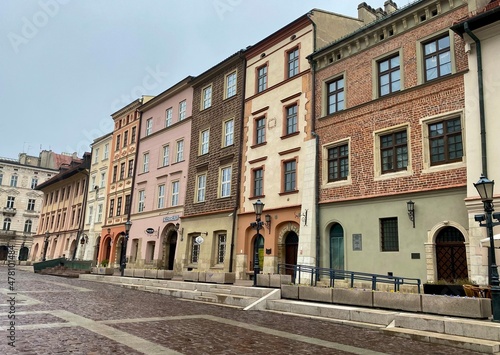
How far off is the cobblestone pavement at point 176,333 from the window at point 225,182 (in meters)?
13.7

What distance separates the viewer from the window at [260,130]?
25188mm

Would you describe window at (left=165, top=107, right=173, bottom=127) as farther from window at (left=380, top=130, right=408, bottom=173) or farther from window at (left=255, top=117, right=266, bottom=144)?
window at (left=380, top=130, right=408, bottom=173)

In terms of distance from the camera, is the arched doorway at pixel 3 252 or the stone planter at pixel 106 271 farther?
the arched doorway at pixel 3 252

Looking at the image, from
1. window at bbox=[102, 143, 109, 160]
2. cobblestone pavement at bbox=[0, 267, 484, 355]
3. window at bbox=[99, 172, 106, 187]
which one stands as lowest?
cobblestone pavement at bbox=[0, 267, 484, 355]

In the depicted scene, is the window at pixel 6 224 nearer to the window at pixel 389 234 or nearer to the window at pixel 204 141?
the window at pixel 204 141

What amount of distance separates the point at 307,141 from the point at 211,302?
9.69m

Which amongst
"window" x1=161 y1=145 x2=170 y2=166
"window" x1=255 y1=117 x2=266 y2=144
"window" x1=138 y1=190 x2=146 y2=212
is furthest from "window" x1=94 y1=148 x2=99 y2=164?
"window" x1=255 y1=117 x2=266 y2=144

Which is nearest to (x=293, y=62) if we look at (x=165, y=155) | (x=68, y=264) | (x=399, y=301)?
(x=165, y=155)

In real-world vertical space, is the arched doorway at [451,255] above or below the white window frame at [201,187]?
below

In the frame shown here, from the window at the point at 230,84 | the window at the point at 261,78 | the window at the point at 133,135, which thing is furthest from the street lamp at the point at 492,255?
the window at the point at 133,135

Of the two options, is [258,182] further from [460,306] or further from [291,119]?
[460,306]

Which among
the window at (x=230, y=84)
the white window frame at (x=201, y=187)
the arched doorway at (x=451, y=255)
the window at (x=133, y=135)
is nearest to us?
the arched doorway at (x=451, y=255)

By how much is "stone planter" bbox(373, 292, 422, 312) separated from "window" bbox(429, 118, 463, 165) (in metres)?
6.76

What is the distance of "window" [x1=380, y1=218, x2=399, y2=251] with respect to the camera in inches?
679
